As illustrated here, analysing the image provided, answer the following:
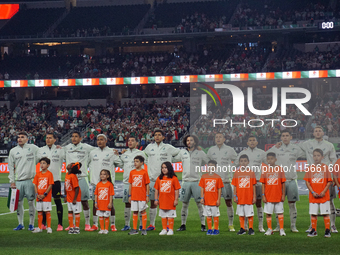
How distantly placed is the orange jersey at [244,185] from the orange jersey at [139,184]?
2.08 meters

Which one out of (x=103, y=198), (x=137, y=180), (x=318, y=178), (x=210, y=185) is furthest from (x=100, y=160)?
(x=318, y=178)

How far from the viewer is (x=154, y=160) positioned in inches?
463

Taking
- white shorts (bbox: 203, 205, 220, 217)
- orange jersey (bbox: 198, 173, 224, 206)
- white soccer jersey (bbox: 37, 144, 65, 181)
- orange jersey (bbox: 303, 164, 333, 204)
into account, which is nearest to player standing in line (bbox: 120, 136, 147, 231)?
white soccer jersey (bbox: 37, 144, 65, 181)

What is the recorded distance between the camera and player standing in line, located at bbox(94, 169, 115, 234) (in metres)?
10.9

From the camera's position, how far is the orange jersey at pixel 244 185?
10617 millimetres

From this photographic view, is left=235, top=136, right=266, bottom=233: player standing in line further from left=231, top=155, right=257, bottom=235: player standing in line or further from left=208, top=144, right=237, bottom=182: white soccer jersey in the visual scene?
left=231, top=155, right=257, bottom=235: player standing in line

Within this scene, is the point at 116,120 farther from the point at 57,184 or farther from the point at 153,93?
the point at 57,184

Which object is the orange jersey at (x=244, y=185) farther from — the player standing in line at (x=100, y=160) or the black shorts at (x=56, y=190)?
the black shorts at (x=56, y=190)

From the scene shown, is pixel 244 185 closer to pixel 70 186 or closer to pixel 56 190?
pixel 70 186

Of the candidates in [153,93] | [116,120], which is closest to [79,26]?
[153,93]

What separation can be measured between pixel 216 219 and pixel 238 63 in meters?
31.9

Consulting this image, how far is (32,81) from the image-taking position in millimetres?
43000

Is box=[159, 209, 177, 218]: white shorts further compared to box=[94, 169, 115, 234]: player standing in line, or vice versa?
box=[94, 169, 115, 234]: player standing in line

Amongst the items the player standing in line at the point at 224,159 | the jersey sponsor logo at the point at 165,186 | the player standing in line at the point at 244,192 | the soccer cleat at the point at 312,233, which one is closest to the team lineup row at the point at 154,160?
the player standing in line at the point at 224,159
